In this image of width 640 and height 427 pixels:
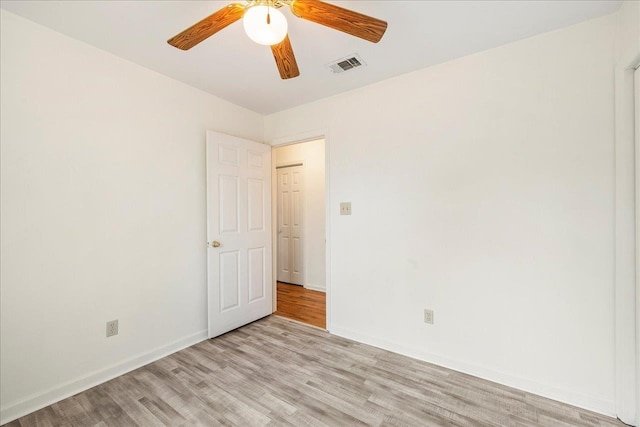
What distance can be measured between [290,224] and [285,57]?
342 cm

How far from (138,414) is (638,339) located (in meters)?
3.05

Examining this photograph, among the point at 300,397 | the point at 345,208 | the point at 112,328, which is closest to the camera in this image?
the point at 300,397

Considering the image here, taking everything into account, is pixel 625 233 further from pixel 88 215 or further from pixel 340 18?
pixel 88 215

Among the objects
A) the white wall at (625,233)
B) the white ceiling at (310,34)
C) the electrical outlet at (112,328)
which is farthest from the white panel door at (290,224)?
the white wall at (625,233)

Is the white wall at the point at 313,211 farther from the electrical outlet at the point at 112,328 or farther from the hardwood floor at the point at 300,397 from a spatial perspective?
the electrical outlet at the point at 112,328

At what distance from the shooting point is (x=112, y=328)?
83.7 inches

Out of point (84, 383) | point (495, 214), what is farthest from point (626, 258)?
point (84, 383)

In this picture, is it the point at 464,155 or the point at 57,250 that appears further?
the point at 464,155

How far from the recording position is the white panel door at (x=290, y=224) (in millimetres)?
4703

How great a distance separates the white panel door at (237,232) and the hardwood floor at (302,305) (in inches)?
12.0

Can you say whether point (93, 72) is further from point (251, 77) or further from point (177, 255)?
point (177, 255)

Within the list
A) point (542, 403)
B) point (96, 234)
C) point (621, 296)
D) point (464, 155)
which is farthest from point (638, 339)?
point (96, 234)

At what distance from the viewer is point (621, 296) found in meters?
1.64

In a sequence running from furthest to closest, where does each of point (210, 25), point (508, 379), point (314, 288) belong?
point (314, 288) → point (508, 379) → point (210, 25)
